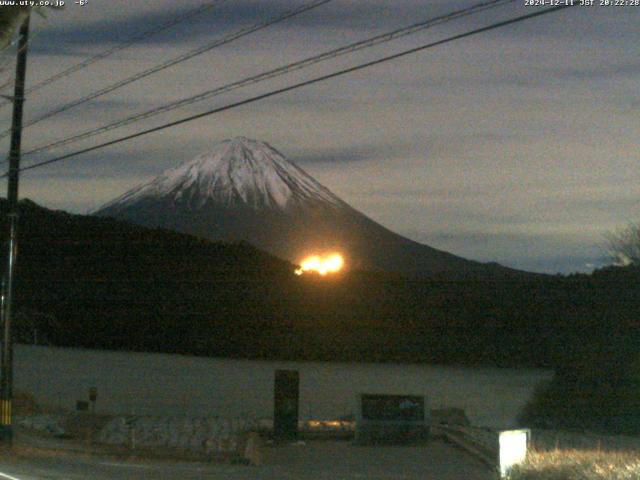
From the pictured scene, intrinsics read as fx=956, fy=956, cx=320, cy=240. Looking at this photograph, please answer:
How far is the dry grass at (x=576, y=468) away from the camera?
10266mm

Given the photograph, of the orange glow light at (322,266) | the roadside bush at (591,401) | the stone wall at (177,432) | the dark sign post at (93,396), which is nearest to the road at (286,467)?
the stone wall at (177,432)

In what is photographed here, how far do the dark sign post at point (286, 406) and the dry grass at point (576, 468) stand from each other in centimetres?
1271

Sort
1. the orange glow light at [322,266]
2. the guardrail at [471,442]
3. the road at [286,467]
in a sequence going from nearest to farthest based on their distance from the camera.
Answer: the road at [286,467]
the guardrail at [471,442]
the orange glow light at [322,266]

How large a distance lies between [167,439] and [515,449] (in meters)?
15.6

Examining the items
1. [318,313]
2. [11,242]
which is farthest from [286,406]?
[318,313]

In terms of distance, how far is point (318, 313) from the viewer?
41500 millimetres

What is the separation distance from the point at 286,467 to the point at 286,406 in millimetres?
5836

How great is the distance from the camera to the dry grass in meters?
10.3

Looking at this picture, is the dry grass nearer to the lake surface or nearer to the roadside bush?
the roadside bush

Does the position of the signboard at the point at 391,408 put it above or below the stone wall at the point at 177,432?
above

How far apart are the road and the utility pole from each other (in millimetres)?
1127

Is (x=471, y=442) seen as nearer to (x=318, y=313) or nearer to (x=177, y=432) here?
(x=177, y=432)

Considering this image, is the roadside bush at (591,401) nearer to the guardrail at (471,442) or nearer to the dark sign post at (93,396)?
the guardrail at (471,442)

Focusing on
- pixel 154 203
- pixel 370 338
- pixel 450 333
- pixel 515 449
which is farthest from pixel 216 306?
pixel 154 203
